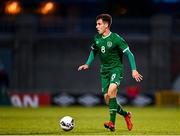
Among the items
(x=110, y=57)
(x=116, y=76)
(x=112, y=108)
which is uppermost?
(x=110, y=57)

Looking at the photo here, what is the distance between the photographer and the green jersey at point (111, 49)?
15727mm

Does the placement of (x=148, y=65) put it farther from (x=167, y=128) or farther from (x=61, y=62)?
(x=167, y=128)

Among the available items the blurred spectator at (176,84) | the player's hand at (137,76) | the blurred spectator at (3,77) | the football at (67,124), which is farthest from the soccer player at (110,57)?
the blurred spectator at (176,84)

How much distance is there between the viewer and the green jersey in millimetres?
15727

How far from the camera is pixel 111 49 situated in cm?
1577

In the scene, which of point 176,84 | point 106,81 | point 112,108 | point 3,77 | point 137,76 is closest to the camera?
point 137,76

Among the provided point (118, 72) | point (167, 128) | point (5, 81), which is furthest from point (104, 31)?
point (5, 81)

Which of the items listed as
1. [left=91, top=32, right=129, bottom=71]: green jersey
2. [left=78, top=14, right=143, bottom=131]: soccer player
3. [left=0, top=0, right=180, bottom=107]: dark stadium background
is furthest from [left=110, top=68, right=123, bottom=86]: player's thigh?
[left=0, top=0, right=180, bottom=107]: dark stadium background

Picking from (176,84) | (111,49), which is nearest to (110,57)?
(111,49)

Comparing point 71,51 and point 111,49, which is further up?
point 71,51

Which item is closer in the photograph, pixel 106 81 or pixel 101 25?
pixel 101 25

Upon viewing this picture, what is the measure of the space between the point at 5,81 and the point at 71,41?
169 inches

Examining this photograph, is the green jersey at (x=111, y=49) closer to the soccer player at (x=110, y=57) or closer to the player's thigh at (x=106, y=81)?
the soccer player at (x=110, y=57)

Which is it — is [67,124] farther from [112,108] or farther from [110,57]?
[110,57]
